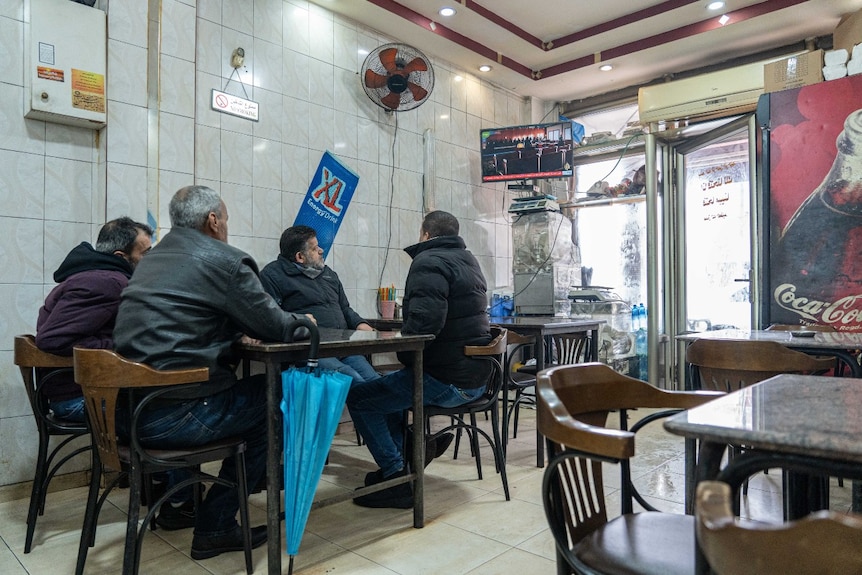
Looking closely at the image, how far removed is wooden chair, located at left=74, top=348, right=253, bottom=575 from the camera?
175 cm

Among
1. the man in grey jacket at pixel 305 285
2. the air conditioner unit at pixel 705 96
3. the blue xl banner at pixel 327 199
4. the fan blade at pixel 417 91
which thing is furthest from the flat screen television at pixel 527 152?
the man in grey jacket at pixel 305 285

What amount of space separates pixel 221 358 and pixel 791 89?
164 inches

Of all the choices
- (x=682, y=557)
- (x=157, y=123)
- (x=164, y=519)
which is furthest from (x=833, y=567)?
(x=157, y=123)

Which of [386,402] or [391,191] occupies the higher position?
[391,191]

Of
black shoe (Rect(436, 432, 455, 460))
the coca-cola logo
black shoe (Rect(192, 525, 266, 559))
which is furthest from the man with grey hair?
the coca-cola logo

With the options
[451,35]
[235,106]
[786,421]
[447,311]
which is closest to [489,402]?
[447,311]

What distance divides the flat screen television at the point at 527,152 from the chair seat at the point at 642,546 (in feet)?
13.7

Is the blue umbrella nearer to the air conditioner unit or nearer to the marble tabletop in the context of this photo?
the marble tabletop

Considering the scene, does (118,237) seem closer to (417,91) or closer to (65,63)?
(65,63)

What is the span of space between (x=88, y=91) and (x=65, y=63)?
16 cm

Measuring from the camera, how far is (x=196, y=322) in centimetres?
193

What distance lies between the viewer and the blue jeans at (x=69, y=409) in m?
2.36

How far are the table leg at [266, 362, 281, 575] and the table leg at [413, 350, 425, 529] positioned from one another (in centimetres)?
66

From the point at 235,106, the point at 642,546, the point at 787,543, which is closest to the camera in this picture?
the point at 787,543
